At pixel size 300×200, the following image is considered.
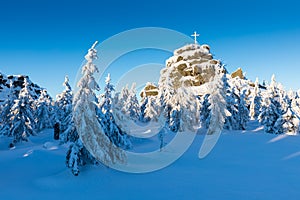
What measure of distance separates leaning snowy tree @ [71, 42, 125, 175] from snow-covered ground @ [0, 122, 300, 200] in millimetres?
1138

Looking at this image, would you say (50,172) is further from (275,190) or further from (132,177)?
(275,190)

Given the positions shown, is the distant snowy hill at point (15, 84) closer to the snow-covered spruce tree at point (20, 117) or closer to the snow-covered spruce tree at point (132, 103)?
the snow-covered spruce tree at point (132, 103)

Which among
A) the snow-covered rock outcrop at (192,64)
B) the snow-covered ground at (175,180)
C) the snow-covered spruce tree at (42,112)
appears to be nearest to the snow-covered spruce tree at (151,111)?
the snow-covered rock outcrop at (192,64)

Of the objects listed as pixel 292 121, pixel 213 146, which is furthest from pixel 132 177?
pixel 292 121

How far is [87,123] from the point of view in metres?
16.0

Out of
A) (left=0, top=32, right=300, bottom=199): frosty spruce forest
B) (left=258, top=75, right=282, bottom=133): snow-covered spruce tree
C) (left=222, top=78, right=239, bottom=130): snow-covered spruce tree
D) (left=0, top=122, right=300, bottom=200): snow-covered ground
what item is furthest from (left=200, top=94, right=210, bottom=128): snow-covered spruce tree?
(left=0, top=122, right=300, bottom=200): snow-covered ground

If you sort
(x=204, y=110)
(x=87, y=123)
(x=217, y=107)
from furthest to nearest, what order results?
(x=204, y=110) → (x=217, y=107) → (x=87, y=123)

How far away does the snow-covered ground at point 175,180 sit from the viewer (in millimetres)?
13148

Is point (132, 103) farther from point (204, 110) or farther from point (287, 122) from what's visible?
point (287, 122)

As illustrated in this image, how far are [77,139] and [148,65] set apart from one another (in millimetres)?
7949

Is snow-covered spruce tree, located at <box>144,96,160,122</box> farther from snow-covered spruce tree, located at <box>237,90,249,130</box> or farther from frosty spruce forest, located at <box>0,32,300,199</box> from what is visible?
snow-covered spruce tree, located at <box>237,90,249,130</box>

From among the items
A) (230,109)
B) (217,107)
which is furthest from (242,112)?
(217,107)

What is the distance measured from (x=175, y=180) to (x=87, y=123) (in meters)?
7.00

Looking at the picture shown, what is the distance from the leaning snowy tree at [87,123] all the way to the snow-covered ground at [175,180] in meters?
1.14
